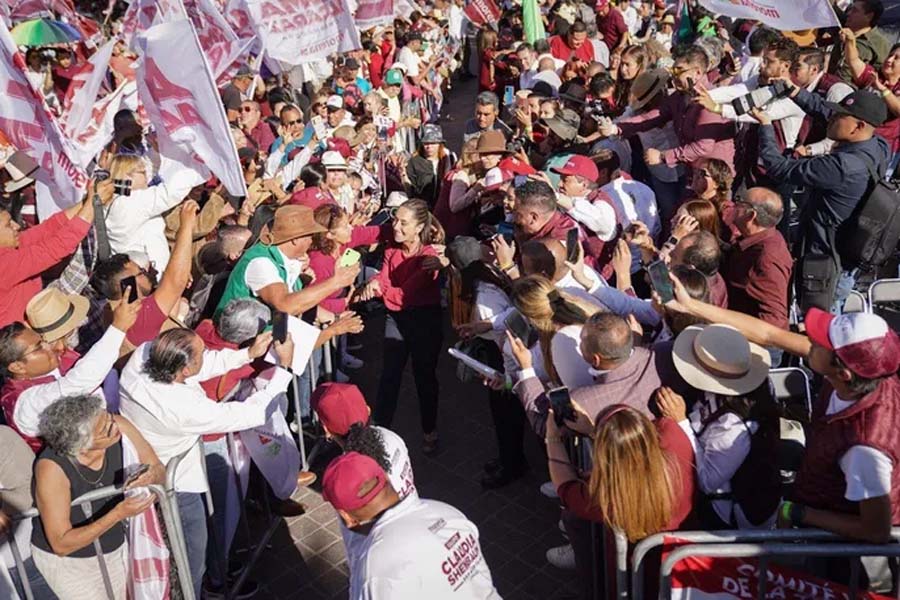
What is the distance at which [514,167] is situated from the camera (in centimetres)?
690

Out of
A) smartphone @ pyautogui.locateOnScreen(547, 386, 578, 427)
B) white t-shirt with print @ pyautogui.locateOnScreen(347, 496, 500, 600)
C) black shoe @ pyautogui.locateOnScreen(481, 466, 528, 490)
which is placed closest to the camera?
white t-shirt with print @ pyautogui.locateOnScreen(347, 496, 500, 600)

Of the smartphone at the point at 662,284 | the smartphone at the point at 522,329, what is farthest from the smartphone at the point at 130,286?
the smartphone at the point at 662,284

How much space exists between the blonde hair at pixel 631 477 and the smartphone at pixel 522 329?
4.12ft

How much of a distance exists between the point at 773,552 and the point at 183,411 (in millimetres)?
2730

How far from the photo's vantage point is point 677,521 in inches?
135

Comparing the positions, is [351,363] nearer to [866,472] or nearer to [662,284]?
[662,284]

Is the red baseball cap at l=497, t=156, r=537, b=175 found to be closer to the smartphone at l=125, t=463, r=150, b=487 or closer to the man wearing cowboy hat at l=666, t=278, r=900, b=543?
the man wearing cowboy hat at l=666, t=278, r=900, b=543

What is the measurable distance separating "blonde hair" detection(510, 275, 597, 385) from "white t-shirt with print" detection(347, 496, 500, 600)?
1.41m

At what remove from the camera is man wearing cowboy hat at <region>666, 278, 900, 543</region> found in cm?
312

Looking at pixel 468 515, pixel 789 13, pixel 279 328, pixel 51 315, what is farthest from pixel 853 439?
pixel 789 13

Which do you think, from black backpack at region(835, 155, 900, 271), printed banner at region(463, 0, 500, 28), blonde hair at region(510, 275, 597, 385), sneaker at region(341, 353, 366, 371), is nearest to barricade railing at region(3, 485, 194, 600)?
blonde hair at region(510, 275, 597, 385)

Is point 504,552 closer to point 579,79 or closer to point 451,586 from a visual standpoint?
point 451,586

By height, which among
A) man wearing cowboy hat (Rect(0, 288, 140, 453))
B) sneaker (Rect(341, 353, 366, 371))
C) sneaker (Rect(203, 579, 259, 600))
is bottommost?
sneaker (Rect(341, 353, 366, 371))

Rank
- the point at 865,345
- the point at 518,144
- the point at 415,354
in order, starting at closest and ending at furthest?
the point at 865,345 < the point at 415,354 < the point at 518,144
